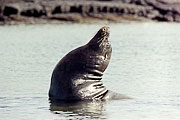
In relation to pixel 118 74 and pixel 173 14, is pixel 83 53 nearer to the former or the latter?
pixel 118 74

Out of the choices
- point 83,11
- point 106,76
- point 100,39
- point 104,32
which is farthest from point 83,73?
point 83,11

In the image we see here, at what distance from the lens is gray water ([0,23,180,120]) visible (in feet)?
40.2

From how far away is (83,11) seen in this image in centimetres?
4416

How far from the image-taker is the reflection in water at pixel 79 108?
12014 mm

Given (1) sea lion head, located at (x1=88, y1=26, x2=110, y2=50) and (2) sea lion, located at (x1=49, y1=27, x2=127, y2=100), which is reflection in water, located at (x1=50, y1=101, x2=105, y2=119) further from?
(1) sea lion head, located at (x1=88, y1=26, x2=110, y2=50)

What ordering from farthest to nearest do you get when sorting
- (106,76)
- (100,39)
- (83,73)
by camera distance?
1. (106,76)
2. (100,39)
3. (83,73)

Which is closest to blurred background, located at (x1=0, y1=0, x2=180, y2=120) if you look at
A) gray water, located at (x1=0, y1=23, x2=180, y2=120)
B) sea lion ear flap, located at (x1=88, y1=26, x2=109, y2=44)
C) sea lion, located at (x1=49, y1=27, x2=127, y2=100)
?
gray water, located at (x1=0, y1=23, x2=180, y2=120)

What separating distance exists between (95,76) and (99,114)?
1.45 m

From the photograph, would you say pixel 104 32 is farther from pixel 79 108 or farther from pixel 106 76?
pixel 106 76

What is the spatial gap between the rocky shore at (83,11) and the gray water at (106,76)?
517 centimetres

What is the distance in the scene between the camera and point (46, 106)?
12.9 m

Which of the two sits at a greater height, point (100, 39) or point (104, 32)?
point (104, 32)

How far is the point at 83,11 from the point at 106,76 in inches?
1059

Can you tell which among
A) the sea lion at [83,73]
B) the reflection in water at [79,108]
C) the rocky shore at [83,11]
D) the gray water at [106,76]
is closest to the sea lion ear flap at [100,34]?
the sea lion at [83,73]
